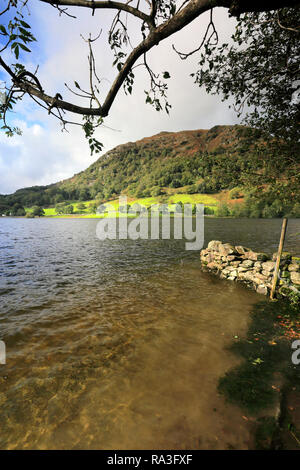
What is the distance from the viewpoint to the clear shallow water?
153 inches

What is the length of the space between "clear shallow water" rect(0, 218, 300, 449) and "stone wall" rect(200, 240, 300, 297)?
110 centimetres

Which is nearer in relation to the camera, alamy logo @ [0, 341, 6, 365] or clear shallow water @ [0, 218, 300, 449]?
clear shallow water @ [0, 218, 300, 449]

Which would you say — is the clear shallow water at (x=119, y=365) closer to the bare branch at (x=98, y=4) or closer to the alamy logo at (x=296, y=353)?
the alamy logo at (x=296, y=353)

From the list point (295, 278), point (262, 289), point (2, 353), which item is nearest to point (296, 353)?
point (295, 278)

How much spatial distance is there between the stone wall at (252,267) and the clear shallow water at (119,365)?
3.62 feet

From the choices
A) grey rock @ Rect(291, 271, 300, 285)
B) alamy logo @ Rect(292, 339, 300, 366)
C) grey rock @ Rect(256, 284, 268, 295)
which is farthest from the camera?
grey rock @ Rect(256, 284, 268, 295)

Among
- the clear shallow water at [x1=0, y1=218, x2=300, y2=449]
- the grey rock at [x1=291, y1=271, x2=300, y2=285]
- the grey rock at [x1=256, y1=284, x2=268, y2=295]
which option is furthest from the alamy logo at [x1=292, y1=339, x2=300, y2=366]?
the grey rock at [x1=256, y1=284, x2=268, y2=295]

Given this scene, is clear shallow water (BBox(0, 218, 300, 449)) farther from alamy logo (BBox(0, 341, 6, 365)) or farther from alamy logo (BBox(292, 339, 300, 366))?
alamy logo (BBox(292, 339, 300, 366))

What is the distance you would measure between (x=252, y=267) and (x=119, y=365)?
1098cm
